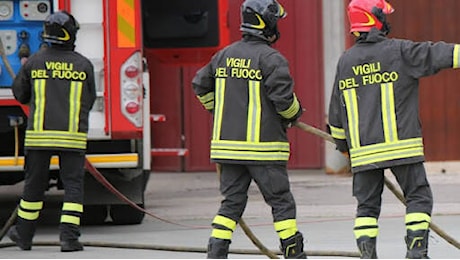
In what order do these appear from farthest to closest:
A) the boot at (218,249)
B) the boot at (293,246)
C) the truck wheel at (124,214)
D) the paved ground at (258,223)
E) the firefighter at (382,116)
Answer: the truck wheel at (124,214) → the paved ground at (258,223) → the boot at (293,246) → the boot at (218,249) → the firefighter at (382,116)

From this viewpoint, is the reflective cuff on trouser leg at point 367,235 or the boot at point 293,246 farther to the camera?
the boot at point 293,246

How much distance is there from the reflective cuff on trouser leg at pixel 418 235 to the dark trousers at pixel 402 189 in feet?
0.15

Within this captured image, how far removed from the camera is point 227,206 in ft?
22.9

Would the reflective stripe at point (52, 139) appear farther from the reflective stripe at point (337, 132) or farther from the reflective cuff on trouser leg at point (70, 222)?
the reflective stripe at point (337, 132)

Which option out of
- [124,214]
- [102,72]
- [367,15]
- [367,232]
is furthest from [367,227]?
[124,214]

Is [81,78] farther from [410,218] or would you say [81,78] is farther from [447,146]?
[447,146]

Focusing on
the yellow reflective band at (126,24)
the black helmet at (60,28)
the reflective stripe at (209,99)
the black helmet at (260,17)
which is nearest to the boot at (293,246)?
the reflective stripe at (209,99)

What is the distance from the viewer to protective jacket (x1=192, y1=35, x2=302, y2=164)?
6941 millimetres

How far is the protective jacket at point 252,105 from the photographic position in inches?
273

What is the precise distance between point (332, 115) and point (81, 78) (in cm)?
224

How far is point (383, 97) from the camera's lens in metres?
6.70

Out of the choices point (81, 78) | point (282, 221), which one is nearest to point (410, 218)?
point (282, 221)

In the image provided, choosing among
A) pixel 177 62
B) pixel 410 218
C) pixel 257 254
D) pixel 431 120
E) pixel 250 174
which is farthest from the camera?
pixel 431 120

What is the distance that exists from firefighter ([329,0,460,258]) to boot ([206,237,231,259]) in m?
0.78
